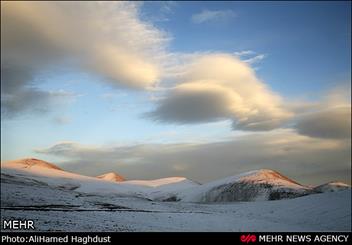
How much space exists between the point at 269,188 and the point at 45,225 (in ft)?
311

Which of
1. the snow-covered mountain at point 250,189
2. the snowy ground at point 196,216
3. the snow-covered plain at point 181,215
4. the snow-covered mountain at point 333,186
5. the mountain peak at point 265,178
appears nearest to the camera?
the snow-covered plain at point 181,215

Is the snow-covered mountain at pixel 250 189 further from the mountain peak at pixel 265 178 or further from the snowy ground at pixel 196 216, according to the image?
the snowy ground at pixel 196 216

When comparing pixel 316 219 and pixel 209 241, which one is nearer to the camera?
pixel 209 241

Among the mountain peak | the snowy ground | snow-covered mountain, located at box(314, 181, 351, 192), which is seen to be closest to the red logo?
the snowy ground

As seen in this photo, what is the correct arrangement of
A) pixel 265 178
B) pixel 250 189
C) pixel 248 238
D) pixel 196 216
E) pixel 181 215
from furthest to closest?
pixel 265 178 → pixel 250 189 → pixel 181 215 → pixel 196 216 → pixel 248 238

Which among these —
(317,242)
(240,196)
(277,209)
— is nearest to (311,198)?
(277,209)

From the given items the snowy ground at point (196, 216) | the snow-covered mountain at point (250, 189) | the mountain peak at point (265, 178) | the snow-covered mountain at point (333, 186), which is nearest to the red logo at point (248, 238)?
the snowy ground at point (196, 216)

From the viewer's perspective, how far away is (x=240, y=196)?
117m

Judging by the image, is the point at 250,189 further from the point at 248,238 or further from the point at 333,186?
the point at 248,238

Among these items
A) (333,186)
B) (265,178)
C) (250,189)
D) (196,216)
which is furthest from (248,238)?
(333,186)

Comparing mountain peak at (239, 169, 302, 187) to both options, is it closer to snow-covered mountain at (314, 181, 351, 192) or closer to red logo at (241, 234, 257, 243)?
snow-covered mountain at (314, 181, 351, 192)

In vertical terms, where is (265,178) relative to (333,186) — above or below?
above

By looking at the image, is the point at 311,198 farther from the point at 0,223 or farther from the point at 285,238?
the point at 0,223

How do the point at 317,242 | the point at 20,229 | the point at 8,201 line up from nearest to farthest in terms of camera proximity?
the point at 317,242, the point at 20,229, the point at 8,201
